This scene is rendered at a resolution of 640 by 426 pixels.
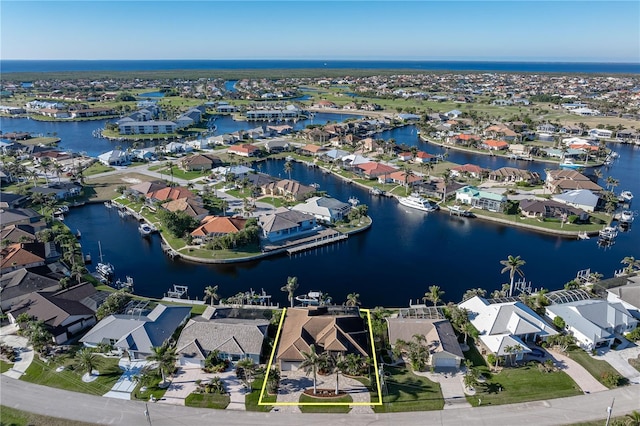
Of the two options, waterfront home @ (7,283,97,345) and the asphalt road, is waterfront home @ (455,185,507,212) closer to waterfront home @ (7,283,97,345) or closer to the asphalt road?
the asphalt road

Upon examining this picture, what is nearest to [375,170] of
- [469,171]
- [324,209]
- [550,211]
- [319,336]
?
[469,171]

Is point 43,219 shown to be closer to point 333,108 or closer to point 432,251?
point 432,251

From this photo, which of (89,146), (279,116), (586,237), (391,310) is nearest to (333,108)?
(279,116)

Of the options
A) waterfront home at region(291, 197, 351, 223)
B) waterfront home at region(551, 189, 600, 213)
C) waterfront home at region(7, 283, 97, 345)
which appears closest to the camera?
waterfront home at region(7, 283, 97, 345)

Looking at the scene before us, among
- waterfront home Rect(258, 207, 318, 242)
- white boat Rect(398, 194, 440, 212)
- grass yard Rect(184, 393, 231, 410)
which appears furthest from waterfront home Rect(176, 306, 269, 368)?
white boat Rect(398, 194, 440, 212)

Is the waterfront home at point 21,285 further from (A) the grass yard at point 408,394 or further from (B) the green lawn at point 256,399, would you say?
(A) the grass yard at point 408,394

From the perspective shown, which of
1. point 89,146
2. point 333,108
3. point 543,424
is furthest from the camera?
point 333,108

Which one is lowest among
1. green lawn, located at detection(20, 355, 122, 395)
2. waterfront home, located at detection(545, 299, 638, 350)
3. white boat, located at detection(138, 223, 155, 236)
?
green lawn, located at detection(20, 355, 122, 395)
